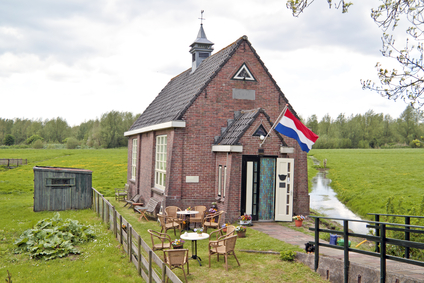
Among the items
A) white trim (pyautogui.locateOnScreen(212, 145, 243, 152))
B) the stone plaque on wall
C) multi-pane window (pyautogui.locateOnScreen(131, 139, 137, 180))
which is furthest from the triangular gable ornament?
multi-pane window (pyautogui.locateOnScreen(131, 139, 137, 180))

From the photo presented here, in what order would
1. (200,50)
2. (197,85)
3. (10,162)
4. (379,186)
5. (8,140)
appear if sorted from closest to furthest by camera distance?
(197,85), (200,50), (379,186), (10,162), (8,140)

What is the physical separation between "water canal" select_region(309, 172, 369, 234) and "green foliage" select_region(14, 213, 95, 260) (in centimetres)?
1209

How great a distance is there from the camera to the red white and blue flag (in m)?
12.5

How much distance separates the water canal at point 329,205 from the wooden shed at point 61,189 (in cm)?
1299

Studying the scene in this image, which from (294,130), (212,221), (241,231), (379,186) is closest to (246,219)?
(212,221)

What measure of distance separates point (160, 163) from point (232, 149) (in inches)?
168

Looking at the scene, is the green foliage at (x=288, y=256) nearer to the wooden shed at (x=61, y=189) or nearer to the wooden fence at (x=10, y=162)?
the wooden shed at (x=61, y=189)

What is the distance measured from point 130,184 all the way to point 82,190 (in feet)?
12.4

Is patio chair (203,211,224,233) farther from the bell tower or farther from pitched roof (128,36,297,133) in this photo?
the bell tower

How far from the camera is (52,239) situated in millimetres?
10531

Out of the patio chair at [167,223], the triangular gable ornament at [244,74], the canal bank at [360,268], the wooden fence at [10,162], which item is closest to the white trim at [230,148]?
the patio chair at [167,223]

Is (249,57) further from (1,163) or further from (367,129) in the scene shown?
(367,129)

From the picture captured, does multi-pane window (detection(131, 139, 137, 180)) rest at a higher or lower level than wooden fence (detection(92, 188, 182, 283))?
higher

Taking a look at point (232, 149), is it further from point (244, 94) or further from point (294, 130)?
point (244, 94)
